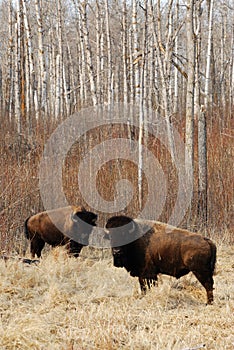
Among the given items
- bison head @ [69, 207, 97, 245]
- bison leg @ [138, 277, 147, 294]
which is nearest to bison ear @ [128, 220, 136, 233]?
bison leg @ [138, 277, 147, 294]

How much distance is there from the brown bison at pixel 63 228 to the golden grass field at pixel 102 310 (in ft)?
2.34

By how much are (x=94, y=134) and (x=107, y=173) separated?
2377 mm

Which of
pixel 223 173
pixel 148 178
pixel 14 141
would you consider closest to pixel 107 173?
pixel 148 178

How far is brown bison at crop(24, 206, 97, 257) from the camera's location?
7812 mm

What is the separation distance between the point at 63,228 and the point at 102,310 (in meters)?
3.09

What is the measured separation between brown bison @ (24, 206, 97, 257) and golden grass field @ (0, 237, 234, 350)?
712 mm

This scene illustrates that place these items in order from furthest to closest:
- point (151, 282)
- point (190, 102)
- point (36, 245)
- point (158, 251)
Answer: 1. point (190, 102)
2. point (36, 245)
3. point (151, 282)
4. point (158, 251)

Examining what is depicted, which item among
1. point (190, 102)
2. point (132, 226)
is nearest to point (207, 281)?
point (132, 226)

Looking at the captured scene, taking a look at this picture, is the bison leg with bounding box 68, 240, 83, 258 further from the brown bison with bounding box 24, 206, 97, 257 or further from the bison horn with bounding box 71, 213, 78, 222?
the bison horn with bounding box 71, 213, 78, 222

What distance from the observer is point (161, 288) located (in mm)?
5621

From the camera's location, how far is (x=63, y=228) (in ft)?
26.1

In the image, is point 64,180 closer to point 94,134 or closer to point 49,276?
point 94,134

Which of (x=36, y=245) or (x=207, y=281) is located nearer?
(x=207, y=281)

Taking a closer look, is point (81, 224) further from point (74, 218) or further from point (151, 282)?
point (151, 282)
